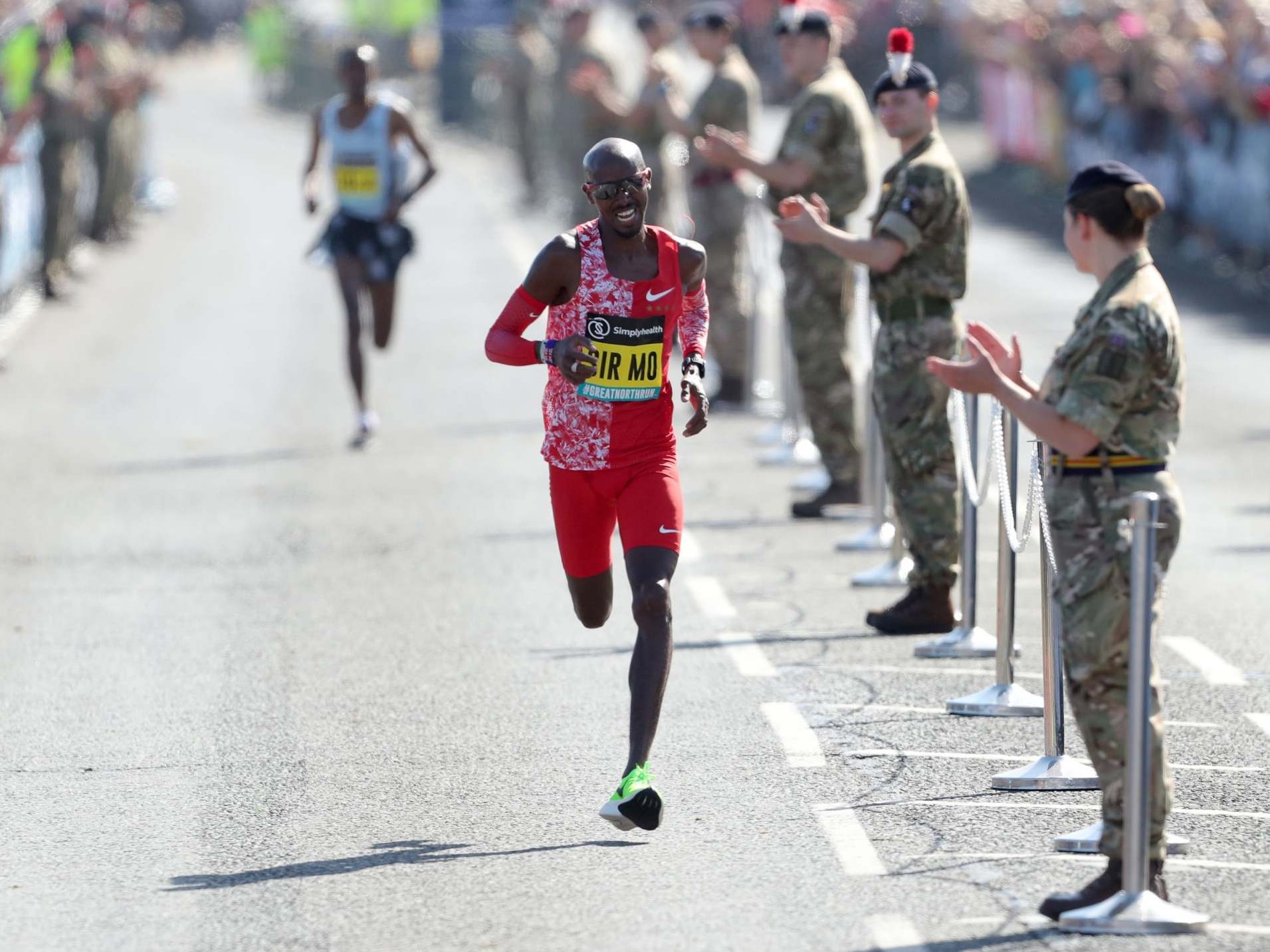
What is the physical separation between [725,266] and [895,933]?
10.2m

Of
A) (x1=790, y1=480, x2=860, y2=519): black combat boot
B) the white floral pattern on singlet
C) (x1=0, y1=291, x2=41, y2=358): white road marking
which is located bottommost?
(x1=790, y1=480, x2=860, y2=519): black combat boot

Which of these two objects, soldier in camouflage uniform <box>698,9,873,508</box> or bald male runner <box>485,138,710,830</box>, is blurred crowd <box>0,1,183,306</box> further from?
bald male runner <box>485,138,710,830</box>

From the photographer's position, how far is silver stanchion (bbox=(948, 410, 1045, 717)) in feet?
27.3

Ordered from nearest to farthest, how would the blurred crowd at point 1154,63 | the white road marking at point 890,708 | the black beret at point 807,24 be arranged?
the white road marking at point 890,708 → the black beret at point 807,24 → the blurred crowd at point 1154,63

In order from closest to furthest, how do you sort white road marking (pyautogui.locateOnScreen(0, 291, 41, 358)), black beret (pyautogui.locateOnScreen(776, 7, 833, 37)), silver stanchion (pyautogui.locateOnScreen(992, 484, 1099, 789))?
silver stanchion (pyautogui.locateOnScreen(992, 484, 1099, 789)) → black beret (pyautogui.locateOnScreen(776, 7, 833, 37)) → white road marking (pyautogui.locateOnScreen(0, 291, 41, 358))

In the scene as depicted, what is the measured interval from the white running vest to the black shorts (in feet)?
0.20

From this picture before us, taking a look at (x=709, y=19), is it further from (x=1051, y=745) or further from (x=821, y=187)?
(x=1051, y=745)

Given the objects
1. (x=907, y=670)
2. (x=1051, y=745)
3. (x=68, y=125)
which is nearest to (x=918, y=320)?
(x=907, y=670)

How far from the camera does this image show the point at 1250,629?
10188 mm

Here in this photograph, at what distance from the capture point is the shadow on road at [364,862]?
6.79m

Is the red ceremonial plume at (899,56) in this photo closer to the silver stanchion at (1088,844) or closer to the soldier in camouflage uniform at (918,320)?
the soldier in camouflage uniform at (918,320)

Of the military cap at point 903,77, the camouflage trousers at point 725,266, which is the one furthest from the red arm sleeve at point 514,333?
the camouflage trousers at point 725,266

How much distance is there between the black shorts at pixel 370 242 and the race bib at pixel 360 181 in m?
0.15

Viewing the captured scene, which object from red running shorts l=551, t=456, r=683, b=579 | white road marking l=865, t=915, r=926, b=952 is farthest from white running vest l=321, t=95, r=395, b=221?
white road marking l=865, t=915, r=926, b=952
